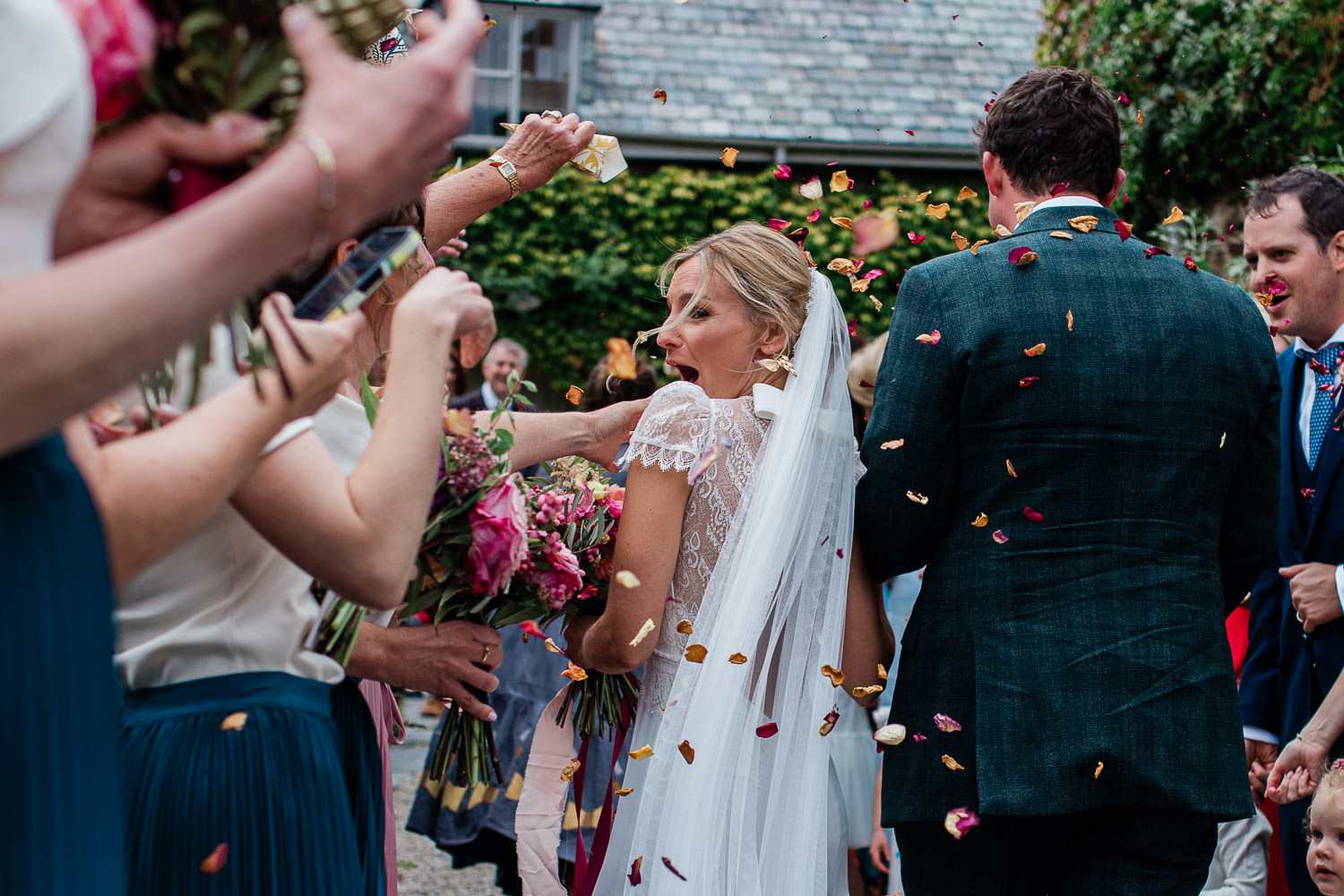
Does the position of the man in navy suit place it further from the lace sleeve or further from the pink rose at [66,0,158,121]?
the pink rose at [66,0,158,121]

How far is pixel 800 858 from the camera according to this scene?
2.64m

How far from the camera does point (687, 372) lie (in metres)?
3.01

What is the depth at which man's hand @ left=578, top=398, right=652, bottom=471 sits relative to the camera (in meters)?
2.87

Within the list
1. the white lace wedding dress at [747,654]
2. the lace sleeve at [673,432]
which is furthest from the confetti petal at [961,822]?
the lace sleeve at [673,432]

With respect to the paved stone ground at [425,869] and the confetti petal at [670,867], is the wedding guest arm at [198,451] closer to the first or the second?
the confetti petal at [670,867]

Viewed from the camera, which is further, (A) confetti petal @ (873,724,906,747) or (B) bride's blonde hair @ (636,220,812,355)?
(B) bride's blonde hair @ (636,220,812,355)

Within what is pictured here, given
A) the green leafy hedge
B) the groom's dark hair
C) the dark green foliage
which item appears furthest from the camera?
the green leafy hedge

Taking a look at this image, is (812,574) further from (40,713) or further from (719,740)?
(40,713)

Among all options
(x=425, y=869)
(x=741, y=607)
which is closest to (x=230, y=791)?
(x=741, y=607)

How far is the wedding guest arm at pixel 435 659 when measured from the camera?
2.18 m

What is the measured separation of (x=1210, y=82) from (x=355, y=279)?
9.27m

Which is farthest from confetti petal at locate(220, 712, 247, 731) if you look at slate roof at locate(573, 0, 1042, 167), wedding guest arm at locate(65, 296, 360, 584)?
slate roof at locate(573, 0, 1042, 167)

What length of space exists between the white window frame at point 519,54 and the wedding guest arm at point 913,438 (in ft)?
37.9

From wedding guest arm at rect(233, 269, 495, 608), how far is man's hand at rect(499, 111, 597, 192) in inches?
56.9
